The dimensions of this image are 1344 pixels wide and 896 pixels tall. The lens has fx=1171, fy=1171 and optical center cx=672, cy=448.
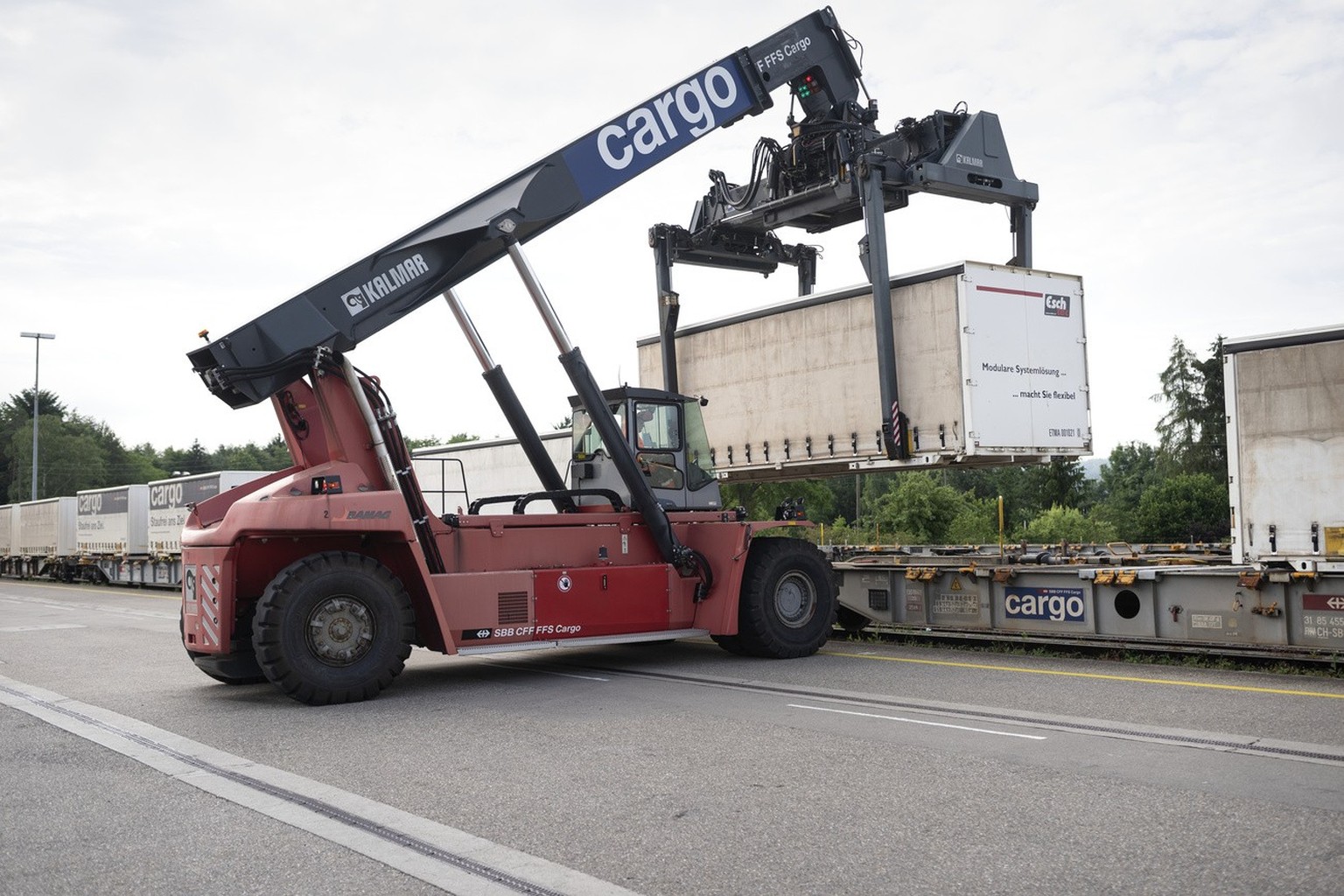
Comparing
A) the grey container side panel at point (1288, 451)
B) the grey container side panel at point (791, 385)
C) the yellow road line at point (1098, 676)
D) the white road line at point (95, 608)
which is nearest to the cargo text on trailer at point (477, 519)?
the yellow road line at point (1098, 676)

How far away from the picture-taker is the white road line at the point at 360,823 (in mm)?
4969

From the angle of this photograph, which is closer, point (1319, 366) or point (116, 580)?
point (1319, 366)

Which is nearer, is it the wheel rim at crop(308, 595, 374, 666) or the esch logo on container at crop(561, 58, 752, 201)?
the wheel rim at crop(308, 595, 374, 666)

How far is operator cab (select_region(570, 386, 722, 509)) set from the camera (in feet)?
42.0

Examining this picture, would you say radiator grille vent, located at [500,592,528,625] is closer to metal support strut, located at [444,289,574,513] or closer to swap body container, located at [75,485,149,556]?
metal support strut, located at [444,289,574,513]

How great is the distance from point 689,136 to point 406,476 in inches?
197

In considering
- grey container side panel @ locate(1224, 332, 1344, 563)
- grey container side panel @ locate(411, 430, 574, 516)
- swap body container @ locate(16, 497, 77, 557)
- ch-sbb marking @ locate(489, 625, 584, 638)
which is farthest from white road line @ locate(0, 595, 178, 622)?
grey container side panel @ locate(1224, 332, 1344, 563)

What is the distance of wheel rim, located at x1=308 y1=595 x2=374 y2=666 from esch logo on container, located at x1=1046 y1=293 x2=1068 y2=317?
890 centimetres

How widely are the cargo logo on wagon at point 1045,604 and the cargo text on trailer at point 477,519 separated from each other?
203 centimetres

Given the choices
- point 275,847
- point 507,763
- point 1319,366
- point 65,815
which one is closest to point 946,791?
point 507,763

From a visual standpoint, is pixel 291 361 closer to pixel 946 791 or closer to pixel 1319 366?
pixel 946 791

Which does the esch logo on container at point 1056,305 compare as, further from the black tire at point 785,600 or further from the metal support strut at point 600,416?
the metal support strut at point 600,416

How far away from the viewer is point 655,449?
1295 centimetres

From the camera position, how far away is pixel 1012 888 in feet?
15.6
